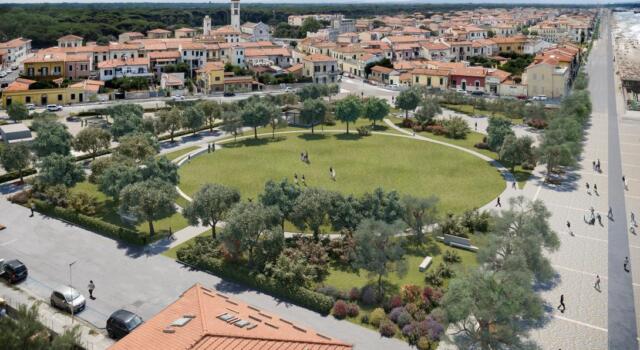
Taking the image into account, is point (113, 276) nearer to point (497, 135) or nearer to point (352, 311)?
point (352, 311)

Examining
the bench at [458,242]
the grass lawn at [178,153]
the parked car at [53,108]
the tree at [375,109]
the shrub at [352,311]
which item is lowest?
the shrub at [352,311]

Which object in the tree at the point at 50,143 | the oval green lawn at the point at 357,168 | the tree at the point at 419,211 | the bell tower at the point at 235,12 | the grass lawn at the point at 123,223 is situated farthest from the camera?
the bell tower at the point at 235,12

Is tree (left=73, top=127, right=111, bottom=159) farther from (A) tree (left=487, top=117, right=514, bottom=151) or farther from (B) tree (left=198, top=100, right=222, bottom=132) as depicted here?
(A) tree (left=487, top=117, right=514, bottom=151)

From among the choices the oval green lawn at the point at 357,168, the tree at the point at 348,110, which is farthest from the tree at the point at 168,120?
the tree at the point at 348,110

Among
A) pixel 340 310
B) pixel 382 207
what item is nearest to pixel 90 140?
pixel 382 207

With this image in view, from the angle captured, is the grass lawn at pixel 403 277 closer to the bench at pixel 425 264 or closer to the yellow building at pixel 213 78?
the bench at pixel 425 264

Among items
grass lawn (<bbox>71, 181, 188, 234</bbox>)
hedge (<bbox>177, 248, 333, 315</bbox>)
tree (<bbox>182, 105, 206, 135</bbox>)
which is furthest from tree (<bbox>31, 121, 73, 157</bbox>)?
hedge (<bbox>177, 248, 333, 315</bbox>)
